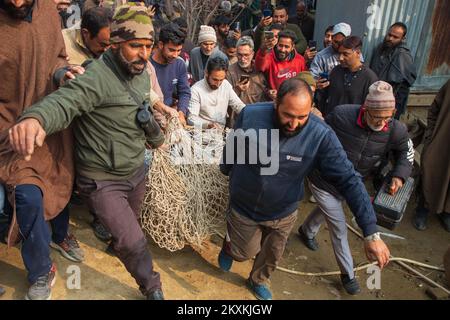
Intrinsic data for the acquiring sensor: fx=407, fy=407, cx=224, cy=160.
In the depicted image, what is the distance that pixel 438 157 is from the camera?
473 centimetres

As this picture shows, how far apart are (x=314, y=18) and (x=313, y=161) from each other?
670 cm

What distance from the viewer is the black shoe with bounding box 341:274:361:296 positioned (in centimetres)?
373

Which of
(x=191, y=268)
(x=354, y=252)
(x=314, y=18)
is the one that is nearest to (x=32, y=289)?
(x=191, y=268)

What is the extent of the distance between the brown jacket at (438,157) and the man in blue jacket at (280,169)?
236 cm

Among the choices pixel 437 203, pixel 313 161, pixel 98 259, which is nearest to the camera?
pixel 313 161

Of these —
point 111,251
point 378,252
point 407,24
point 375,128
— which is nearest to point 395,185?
point 375,128

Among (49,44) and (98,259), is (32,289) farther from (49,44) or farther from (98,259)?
(49,44)

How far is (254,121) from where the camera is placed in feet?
9.69

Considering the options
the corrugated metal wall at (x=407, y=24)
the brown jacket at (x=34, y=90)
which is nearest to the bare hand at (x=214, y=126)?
the brown jacket at (x=34, y=90)

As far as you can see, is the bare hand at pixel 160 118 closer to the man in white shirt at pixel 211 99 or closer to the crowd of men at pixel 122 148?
the crowd of men at pixel 122 148

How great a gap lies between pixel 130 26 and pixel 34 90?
780 millimetres

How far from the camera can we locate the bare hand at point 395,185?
11.7ft

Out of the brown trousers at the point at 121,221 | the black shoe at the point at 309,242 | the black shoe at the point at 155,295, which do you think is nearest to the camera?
the brown trousers at the point at 121,221

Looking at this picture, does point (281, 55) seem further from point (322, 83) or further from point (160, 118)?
point (160, 118)
